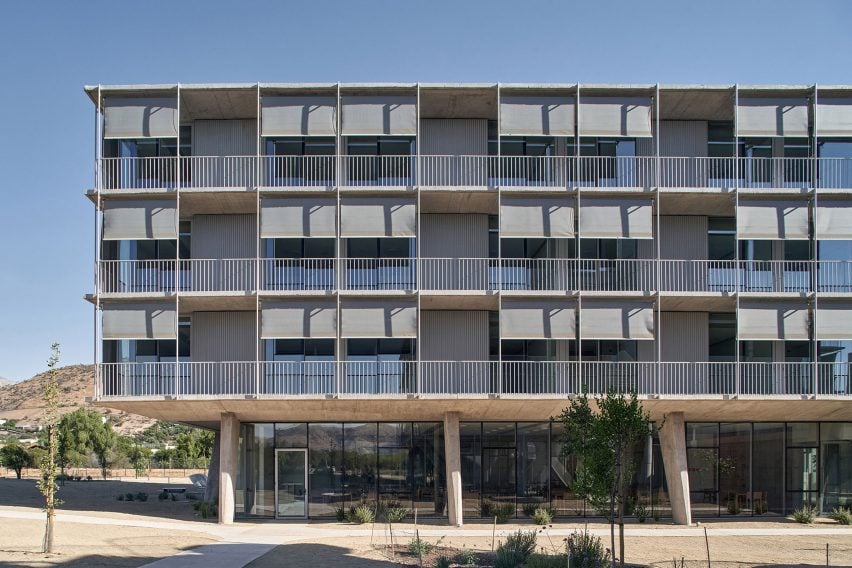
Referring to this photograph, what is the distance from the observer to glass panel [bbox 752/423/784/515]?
107 feet

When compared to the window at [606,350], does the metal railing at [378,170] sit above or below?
above

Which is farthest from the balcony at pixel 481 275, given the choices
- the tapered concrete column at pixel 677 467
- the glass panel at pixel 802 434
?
the glass panel at pixel 802 434

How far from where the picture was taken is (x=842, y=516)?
30.4 metres

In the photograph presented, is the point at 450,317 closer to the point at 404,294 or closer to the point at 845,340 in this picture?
the point at 404,294

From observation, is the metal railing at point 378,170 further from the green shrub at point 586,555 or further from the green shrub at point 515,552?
the green shrub at point 586,555

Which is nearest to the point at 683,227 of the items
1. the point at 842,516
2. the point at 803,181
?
the point at 803,181

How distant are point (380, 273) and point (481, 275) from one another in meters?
3.68

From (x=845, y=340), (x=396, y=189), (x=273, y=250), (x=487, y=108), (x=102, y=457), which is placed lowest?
(x=102, y=457)

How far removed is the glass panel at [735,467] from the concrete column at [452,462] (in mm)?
10429

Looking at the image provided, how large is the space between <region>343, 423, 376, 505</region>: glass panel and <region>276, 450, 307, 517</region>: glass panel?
169 centimetres

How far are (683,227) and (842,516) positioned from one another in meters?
11.9

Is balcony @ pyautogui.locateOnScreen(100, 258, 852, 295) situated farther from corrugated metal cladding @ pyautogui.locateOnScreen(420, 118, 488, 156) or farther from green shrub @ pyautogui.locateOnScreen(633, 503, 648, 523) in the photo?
green shrub @ pyautogui.locateOnScreen(633, 503, 648, 523)

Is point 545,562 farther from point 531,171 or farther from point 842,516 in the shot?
point 842,516

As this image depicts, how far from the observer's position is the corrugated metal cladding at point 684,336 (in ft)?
102
